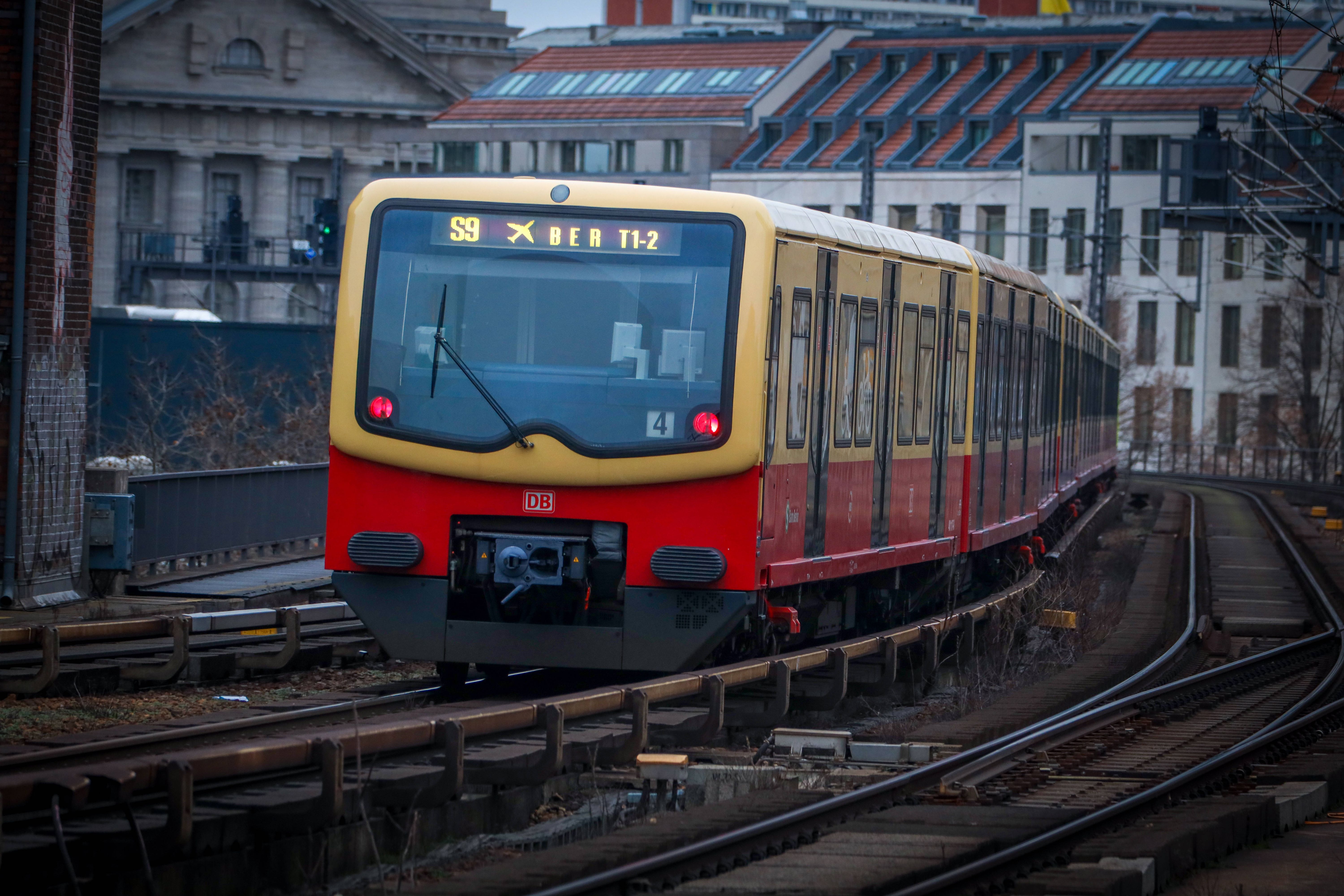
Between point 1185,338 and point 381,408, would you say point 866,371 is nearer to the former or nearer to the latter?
point 381,408

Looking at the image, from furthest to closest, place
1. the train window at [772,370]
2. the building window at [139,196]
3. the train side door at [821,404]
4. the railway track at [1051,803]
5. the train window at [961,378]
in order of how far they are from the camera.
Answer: the building window at [139,196] → the train window at [961,378] → the train side door at [821,404] → the train window at [772,370] → the railway track at [1051,803]

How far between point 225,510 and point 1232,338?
59804 millimetres

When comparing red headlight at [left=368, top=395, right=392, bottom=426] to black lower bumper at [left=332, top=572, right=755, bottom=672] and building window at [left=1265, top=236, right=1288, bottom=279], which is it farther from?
building window at [left=1265, top=236, right=1288, bottom=279]

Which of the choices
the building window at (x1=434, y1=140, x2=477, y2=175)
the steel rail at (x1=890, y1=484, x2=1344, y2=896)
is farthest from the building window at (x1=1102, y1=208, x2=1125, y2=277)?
the steel rail at (x1=890, y1=484, x2=1344, y2=896)

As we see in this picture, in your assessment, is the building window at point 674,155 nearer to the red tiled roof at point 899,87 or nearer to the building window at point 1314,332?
the red tiled roof at point 899,87

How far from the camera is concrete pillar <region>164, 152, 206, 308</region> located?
241ft

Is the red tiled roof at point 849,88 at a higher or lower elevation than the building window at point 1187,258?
higher

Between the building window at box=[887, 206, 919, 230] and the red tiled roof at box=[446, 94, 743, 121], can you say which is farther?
the red tiled roof at box=[446, 94, 743, 121]

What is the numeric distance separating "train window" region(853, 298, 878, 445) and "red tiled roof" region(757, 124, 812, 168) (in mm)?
68228

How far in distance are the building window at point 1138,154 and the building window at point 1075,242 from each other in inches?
89.4

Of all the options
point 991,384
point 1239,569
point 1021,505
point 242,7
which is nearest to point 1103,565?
point 1239,569

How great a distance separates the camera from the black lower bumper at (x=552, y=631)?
11930 millimetres

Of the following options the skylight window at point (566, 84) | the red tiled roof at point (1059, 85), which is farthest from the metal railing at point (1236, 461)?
the skylight window at point (566, 84)

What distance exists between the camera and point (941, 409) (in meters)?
16.4
